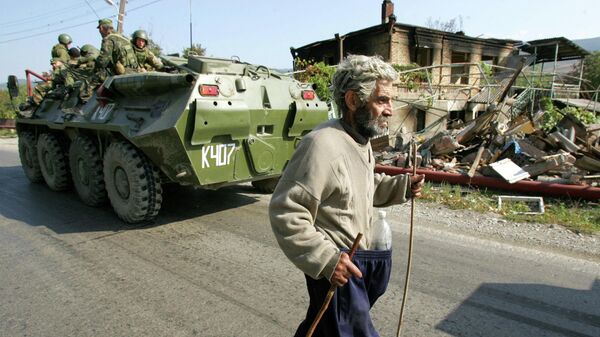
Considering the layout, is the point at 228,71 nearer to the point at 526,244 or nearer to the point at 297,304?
the point at 297,304

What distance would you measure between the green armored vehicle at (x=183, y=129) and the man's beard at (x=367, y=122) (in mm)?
2901

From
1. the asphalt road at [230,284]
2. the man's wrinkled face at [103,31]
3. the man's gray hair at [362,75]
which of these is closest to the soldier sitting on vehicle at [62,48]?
the man's wrinkled face at [103,31]

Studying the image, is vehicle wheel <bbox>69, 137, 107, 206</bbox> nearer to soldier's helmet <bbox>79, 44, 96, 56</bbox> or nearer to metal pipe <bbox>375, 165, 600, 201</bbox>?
soldier's helmet <bbox>79, 44, 96, 56</bbox>

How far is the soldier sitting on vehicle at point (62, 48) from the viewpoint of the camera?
9789mm

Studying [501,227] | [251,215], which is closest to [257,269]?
[251,215]

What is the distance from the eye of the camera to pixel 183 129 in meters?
4.49

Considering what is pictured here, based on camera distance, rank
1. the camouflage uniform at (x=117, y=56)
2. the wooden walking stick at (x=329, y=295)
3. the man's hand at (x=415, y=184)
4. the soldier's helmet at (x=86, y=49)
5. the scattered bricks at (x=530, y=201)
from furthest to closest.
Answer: the soldier's helmet at (x=86, y=49) < the camouflage uniform at (x=117, y=56) < the scattered bricks at (x=530, y=201) < the man's hand at (x=415, y=184) < the wooden walking stick at (x=329, y=295)

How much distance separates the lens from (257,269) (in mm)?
3977

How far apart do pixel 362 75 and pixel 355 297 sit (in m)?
0.96

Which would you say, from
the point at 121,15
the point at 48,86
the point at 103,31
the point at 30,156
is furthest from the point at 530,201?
the point at 121,15

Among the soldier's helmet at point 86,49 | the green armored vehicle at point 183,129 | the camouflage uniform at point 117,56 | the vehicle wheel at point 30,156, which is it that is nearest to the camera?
the green armored vehicle at point 183,129

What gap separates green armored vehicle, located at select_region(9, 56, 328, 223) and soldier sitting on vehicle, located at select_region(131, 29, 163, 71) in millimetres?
741

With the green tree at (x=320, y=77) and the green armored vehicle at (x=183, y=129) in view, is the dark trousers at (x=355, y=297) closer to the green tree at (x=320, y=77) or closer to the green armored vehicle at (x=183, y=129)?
the green armored vehicle at (x=183, y=129)

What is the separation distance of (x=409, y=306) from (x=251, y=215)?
2929mm
